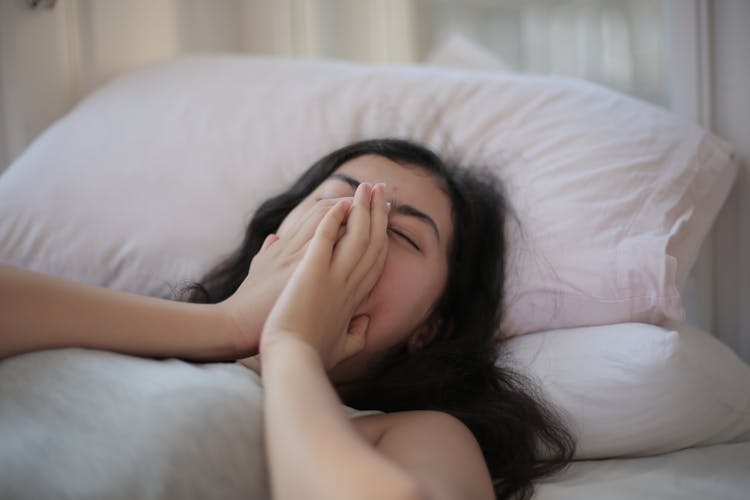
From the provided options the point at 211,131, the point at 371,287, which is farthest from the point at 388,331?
the point at 211,131

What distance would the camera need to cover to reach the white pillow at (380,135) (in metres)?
1.11

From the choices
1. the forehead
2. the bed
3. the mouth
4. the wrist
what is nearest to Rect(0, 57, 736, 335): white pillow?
the bed

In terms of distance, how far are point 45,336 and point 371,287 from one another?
364mm

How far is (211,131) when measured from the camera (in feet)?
4.48

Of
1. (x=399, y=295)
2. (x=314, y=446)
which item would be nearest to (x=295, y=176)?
(x=399, y=295)

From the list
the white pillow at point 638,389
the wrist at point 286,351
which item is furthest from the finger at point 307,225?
the white pillow at point 638,389

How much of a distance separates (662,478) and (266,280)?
1.65ft

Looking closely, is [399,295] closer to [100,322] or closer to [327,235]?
[327,235]

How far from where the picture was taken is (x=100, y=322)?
88cm

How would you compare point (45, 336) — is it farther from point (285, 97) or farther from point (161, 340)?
point (285, 97)

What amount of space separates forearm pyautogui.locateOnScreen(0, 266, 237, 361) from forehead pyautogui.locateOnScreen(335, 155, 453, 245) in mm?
297

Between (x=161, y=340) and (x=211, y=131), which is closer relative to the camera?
(x=161, y=340)

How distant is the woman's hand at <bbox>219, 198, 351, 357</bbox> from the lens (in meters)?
0.92

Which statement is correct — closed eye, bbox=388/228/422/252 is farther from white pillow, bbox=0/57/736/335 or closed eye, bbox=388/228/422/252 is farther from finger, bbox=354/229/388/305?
white pillow, bbox=0/57/736/335
